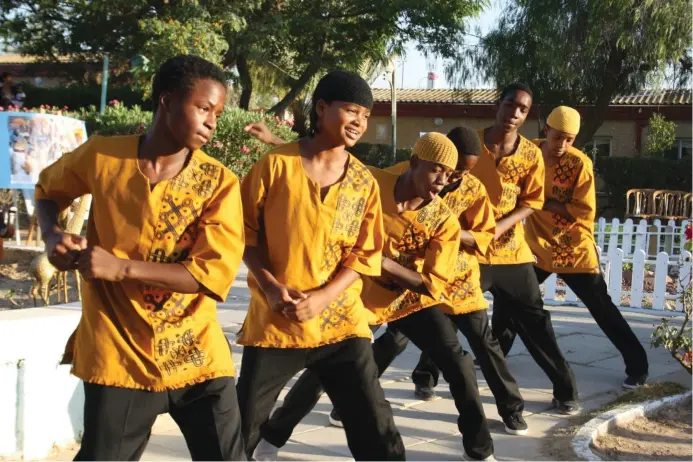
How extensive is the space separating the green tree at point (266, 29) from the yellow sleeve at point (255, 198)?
662 inches

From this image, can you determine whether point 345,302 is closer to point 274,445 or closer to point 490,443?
point 274,445

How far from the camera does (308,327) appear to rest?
12.4ft

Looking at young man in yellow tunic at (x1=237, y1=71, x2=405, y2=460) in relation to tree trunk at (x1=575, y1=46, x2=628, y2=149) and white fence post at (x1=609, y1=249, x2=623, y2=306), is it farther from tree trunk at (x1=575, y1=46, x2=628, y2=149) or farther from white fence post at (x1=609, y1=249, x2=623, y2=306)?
tree trunk at (x1=575, y1=46, x2=628, y2=149)

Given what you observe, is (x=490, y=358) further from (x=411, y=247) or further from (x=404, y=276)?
(x=404, y=276)

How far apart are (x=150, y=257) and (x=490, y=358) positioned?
114 inches

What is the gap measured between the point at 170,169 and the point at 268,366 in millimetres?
1017

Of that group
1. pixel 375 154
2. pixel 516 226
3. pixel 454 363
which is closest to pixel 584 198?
pixel 516 226

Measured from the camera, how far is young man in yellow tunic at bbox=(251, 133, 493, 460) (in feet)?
15.0

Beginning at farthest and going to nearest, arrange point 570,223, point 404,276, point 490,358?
point 570,223 < point 490,358 < point 404,276

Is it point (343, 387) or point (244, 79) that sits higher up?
point (244, 79)

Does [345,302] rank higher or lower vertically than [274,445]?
higher

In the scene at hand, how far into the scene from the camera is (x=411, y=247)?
474cm

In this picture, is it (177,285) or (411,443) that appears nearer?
(177,285)

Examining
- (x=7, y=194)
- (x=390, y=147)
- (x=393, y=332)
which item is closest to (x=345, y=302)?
(x=393, y=332)
